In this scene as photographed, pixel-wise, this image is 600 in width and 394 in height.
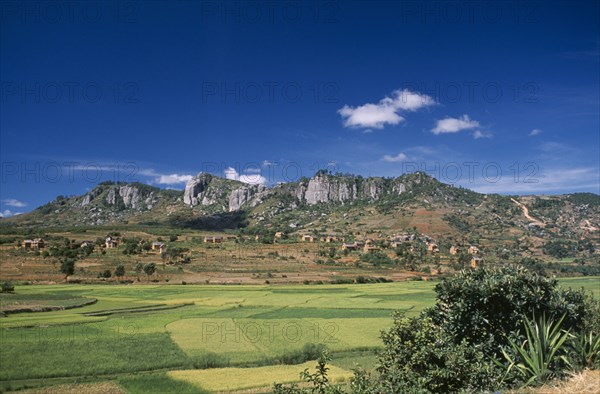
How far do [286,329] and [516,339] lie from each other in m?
20.0

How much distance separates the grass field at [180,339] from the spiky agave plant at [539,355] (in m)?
9.63

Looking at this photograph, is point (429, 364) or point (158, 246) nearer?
point (429, 364)

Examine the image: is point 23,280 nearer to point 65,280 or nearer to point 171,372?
point 65,280

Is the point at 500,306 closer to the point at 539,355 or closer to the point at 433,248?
the point at 539,355

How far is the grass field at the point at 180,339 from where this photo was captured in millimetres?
18562

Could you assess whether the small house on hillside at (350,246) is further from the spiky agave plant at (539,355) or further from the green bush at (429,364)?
the green bush at (429,364)

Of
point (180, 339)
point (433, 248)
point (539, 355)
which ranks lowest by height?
point (180, 339)

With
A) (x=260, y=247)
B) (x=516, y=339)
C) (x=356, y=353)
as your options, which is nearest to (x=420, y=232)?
(x=260, y=247)

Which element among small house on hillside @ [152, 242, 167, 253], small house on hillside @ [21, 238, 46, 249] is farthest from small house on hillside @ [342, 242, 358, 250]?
small house on hillside @ [21, 238, 46, 249]

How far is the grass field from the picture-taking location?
60.9 feet

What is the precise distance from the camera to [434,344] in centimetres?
1074

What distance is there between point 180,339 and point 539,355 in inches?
816

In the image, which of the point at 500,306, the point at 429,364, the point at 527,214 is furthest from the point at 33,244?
the point at 527,214

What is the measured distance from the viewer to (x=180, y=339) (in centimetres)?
Answer: 2541
